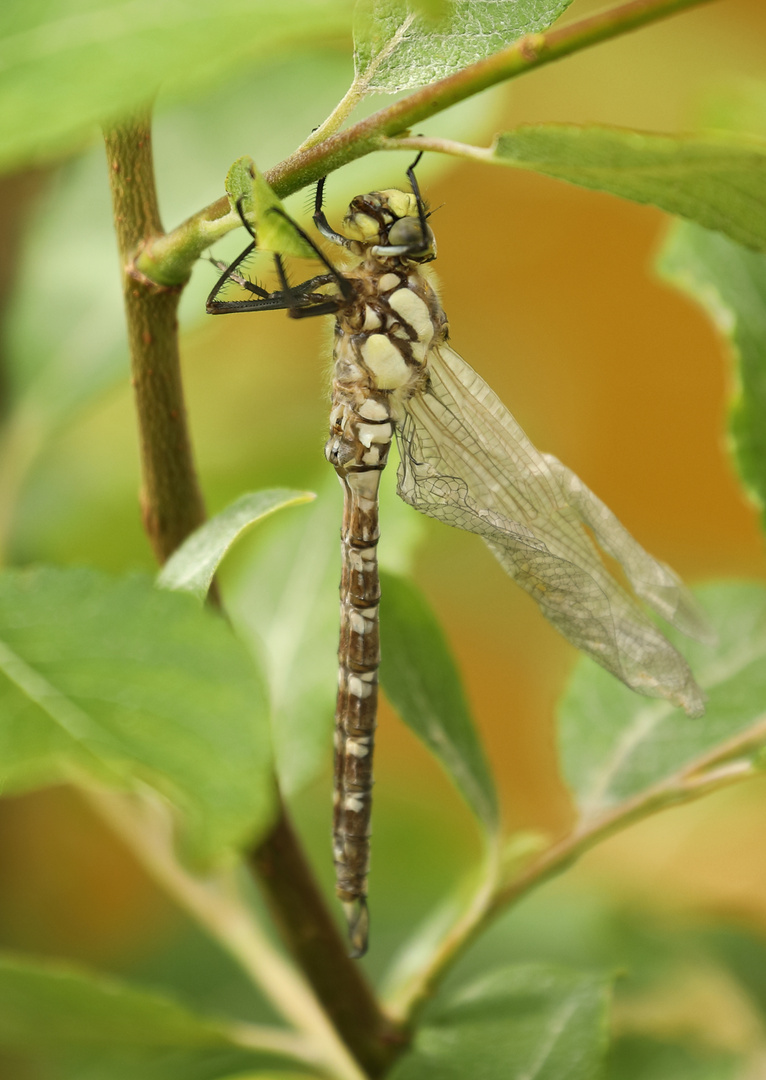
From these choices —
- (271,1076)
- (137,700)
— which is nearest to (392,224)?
(137,700)

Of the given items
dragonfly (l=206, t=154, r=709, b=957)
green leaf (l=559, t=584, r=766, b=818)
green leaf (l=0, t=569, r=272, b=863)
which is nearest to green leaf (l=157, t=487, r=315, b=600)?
green leaf (l=0, t=569, r=272, b=863)

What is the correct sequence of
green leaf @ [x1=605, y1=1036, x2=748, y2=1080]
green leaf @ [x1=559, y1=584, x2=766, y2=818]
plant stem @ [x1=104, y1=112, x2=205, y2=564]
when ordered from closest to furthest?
A: plant stem @ [x1=104, y1=112, x2=205, y2=564]
green leaf @ [x1=559, y1=584, x2=766, y2=818]
green leaf @ [x1=605, y1=1036, x2=748, y2=1080]

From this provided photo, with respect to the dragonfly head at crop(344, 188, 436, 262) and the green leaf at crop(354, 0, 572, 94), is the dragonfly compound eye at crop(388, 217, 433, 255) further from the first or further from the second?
the green leaf at crop(354, 0, 572, 94)

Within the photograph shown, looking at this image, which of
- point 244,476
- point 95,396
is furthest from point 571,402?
point 95,396

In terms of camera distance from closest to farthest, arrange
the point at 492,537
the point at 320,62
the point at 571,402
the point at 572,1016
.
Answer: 1. the point at 572,1016
2. the point at 492,537
3. the point at 320,62
4. the point at 571,402

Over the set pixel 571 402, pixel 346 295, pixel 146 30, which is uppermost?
pixel 146 30

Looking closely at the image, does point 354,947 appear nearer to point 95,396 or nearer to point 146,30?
point 95,396

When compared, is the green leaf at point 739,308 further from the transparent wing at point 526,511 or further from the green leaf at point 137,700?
the green leaf at point 137,700
